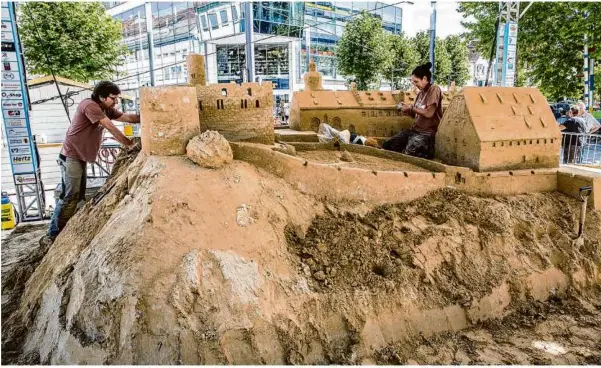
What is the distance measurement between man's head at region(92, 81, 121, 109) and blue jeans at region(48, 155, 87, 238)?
83 centimetres

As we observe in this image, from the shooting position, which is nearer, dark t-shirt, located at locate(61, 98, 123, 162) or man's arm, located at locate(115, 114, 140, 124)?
dark t-shirt, located at locate(61, 98, 123, 162)

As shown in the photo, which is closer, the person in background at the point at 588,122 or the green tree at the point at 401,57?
the person in background at the point at 588,122

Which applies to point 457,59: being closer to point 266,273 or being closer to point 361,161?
point 361,161

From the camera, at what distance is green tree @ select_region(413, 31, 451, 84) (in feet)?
82.8

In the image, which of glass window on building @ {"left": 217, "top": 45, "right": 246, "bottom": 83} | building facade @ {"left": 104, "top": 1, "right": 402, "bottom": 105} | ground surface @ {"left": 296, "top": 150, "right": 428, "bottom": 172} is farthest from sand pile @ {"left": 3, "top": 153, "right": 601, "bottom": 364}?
glass window on building @ {"left": 217, "top": 45, "right": 246, "bottom": 83}

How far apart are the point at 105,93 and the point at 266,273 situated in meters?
3.26

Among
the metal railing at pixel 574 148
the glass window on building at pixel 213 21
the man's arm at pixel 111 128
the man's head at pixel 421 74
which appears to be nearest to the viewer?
the man's arm at pixel 111 128

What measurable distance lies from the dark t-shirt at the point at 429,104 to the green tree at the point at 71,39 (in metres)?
14.1

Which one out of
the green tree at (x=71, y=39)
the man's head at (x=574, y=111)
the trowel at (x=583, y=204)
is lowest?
the trowel at (x=583, y=204)

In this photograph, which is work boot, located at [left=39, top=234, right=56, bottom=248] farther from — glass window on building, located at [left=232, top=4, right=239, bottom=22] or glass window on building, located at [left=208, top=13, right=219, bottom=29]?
glass window on building, located at [left=208, top=13, right=219, bottom=29]

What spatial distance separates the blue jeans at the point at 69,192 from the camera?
5340 mm

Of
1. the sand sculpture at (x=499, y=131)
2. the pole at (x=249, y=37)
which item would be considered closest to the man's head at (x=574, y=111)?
the sand sculpture at (x=499, y=131)

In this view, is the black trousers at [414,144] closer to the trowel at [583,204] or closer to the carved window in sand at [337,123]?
the carved window in sand at [337,123]

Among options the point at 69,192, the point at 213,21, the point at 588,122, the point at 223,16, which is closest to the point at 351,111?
the point at 69,192
